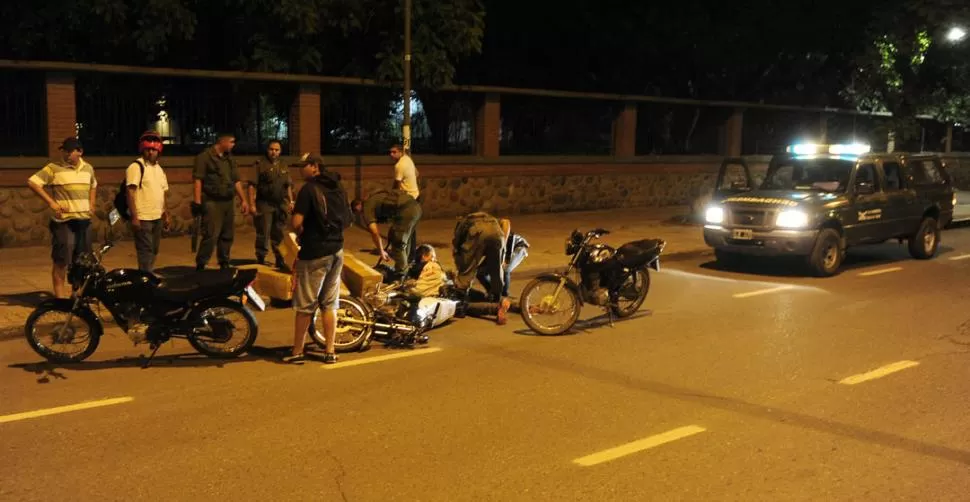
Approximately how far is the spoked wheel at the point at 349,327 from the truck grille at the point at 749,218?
278 inches

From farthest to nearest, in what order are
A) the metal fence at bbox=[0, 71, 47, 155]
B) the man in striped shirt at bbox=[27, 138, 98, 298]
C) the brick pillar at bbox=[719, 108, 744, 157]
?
the brick pillar at bbox=[719, 108, 744, 157], the metal fence at bbox=[0, 71, 47, 155], the man in striped shirt at bbox=[27, 138, 98, 298]

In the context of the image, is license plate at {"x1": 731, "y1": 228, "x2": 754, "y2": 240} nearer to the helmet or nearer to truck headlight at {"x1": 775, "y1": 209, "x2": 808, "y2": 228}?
truck headlight at {"x1": 775, "y1": 209, "x2": 808, "y2": 228}

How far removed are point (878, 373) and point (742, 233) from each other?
5.89 meters

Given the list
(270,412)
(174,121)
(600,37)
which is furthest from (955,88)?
(270,412)

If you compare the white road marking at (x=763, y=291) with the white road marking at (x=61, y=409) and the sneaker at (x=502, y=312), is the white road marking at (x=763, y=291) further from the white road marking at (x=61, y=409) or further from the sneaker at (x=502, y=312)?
the white road marking at (x=61, y=409)

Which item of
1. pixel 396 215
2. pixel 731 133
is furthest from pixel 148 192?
pixel 731 133

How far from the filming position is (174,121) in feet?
53.1

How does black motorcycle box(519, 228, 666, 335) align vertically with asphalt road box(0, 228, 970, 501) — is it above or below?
above

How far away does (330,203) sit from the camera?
759 cm

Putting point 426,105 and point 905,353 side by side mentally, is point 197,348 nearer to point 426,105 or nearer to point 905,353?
point 905,353

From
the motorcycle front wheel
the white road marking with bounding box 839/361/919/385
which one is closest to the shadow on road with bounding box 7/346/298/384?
the motorcycle front wheel

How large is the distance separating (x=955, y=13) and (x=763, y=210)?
58.2ft

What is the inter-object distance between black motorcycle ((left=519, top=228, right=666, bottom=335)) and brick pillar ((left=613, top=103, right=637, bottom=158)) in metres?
13.4

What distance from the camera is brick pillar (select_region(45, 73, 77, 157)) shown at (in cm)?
1444
